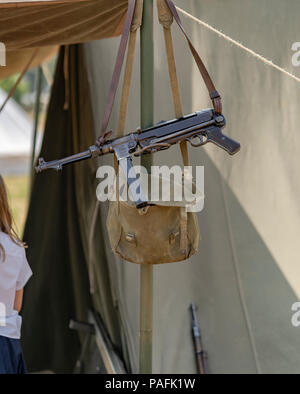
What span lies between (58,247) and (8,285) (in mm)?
1663

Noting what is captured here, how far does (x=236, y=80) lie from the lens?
9.46 ft

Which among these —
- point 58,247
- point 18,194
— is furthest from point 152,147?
point 18,194

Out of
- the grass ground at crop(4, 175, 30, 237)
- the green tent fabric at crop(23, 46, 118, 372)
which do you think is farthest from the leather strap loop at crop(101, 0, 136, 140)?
the grass ground at crop(4, 175, 30, 237)

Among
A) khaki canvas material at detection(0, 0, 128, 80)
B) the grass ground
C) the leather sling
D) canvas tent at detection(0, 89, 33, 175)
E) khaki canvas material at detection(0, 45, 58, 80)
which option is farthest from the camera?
canvas tent at detection(0, 89, 33, 175)

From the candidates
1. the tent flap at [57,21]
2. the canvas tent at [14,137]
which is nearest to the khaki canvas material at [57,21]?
the tent flap at [57,21]

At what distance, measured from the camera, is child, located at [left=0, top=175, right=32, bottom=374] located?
2635mm

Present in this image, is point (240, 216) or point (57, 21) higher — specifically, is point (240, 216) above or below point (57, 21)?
below

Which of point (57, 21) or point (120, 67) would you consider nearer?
point (120, 67)

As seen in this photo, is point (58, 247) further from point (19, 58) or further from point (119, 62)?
point (119, 62)

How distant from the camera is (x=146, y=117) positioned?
2525mm

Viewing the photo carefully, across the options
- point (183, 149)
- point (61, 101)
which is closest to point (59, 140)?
point (61, 101)

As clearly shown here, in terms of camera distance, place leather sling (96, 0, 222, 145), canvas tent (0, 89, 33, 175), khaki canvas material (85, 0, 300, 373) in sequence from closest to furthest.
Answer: leather sling (96, 0, 222, 145) < khaki canvas material (85, 0, 300, 373) < canvas tent (0, 89, 33, 175)

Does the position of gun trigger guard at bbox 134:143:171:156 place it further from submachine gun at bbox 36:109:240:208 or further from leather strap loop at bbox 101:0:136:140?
leather strap loop at bbox 101:0:136:140
